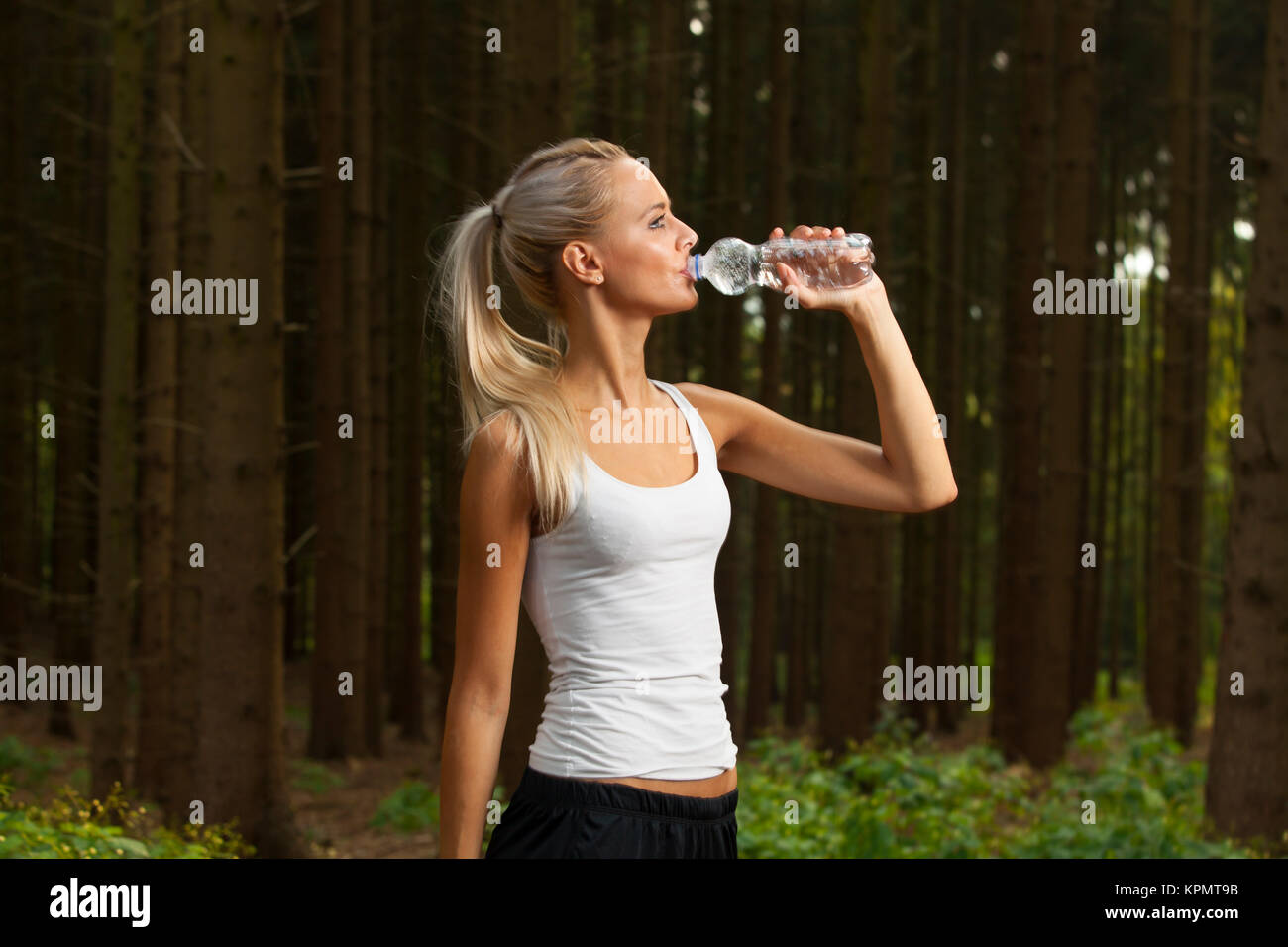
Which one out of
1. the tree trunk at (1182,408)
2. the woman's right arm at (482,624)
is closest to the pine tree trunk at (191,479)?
the woman's right arm at (482,624)

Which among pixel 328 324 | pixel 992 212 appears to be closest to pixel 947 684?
pixel 992 212

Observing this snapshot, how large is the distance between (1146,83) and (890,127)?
8.70 metres

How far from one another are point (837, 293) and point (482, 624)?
96 centimetres

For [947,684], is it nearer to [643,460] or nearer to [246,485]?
[246,485]

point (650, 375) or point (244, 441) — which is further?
point (650, 375)

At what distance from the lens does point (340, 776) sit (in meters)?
13.7

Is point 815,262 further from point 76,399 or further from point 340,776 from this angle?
point 76,399

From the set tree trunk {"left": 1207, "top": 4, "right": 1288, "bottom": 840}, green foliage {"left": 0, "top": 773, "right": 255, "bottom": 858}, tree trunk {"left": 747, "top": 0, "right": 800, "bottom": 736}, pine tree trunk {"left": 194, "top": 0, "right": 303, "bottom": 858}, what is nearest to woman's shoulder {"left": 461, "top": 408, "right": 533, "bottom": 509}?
green foliage {"left": 0, "top": 773, "right": 255, "bottom": 858}

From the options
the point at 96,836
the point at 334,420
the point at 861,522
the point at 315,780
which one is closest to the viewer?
the point at 96,836

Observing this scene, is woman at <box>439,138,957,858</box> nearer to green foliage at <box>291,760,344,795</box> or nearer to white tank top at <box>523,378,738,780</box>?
white tank top at <box>523,378,738,780</box>

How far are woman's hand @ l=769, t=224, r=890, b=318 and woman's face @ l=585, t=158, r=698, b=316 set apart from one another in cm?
20

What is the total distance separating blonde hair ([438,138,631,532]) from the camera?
2.43 meters

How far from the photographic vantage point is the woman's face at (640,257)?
2.61m

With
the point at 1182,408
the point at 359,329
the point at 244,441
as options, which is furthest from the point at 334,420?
the point at 1182,408
